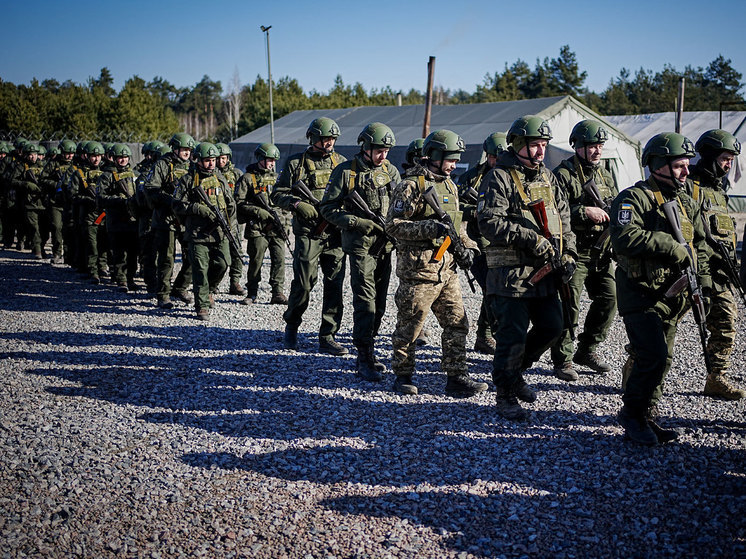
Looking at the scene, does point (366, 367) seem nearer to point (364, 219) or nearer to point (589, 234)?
point (364, 219)

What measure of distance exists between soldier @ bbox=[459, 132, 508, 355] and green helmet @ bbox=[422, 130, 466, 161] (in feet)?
4.78

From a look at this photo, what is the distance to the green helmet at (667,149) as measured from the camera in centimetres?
467

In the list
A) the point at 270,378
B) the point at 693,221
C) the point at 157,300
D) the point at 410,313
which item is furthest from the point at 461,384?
the point at 157,300

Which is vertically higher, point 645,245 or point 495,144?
point 495,144

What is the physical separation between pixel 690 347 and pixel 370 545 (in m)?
5.34

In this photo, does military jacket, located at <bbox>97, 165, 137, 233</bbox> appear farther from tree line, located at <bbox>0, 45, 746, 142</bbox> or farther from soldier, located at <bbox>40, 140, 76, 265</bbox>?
tree line, located at <bbox>0, 45, 746, 142</bbox>

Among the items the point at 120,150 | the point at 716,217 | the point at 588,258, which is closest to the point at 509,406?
the point at 588,258

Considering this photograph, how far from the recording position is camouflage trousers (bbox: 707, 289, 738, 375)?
19.0 ft

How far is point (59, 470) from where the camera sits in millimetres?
4504

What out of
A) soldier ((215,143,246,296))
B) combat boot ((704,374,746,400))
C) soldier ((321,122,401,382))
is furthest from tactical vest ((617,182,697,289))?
soldier ((215,143,246,296))

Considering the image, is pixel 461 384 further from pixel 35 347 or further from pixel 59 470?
pixel 35 347

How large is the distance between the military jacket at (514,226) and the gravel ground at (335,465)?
3.60 feet

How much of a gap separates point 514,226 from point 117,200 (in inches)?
311

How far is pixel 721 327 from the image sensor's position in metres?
5.83
